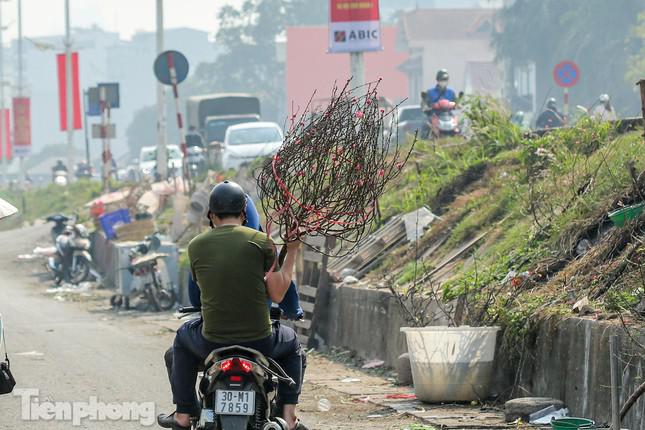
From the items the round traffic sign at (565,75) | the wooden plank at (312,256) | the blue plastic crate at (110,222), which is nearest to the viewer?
the wooden plank at (312,256)

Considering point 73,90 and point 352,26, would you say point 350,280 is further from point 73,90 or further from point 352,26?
point 73,90

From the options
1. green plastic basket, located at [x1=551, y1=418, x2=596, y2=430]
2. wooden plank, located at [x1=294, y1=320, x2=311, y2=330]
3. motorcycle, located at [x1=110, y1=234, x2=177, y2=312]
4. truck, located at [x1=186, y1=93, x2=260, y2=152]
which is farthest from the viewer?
truck, located at [x1=186, y1=93, x2=260, y2=152]

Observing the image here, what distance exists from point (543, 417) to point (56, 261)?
18.4 meters

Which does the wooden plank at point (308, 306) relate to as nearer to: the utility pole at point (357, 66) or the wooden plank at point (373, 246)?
the wooden plank at point (373, 246)

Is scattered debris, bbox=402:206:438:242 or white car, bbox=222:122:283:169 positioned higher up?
white car, bbox=222:122:283:169

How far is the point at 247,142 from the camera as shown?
3547 centimetres

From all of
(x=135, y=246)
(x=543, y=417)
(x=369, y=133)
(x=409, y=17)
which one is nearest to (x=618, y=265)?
(x=543, y=417)

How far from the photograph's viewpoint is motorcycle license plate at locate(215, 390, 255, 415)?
6.18m

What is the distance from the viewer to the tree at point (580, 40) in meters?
55.3

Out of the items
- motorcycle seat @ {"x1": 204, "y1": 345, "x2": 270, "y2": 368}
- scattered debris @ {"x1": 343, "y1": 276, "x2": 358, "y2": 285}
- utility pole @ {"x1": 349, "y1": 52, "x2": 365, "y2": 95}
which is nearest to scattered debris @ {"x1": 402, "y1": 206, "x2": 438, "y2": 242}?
scattered debris @ {"x1": 343, "y1": 276, "x2": 358, "y2": 285}

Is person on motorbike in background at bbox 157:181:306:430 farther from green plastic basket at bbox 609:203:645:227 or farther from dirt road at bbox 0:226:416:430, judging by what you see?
green plastic basket at bbox 609:203:645:227

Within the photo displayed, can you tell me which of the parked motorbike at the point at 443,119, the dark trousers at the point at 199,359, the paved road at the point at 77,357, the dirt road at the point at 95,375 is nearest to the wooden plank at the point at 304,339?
the dirt road at the point at 95,375

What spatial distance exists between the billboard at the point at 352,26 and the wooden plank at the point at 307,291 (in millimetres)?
4647

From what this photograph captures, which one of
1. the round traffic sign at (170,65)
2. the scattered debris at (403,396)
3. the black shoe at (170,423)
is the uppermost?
the round traffic sign at (170,65)
